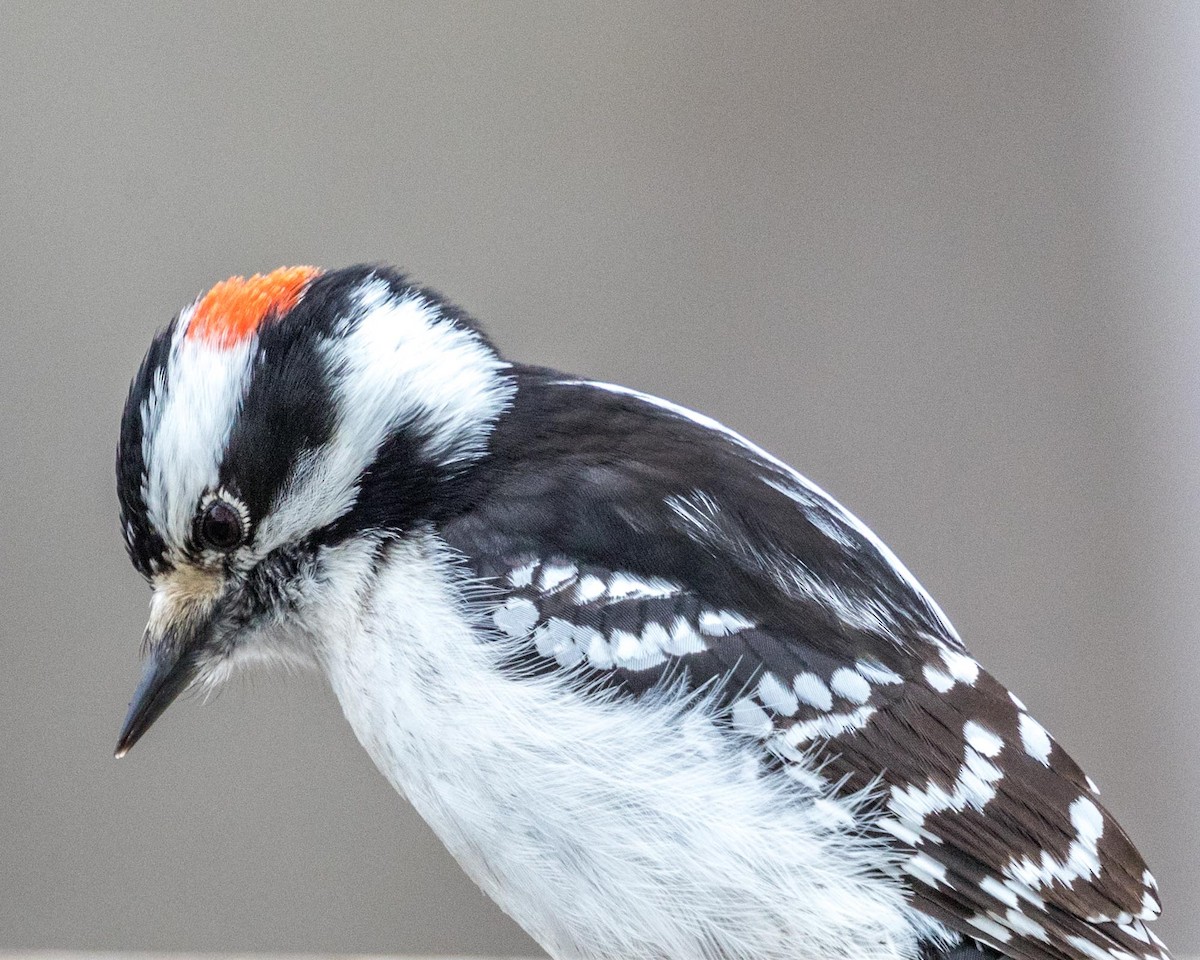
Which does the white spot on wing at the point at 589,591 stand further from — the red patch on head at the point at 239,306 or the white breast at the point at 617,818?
the red patch on head at the point at 239,306

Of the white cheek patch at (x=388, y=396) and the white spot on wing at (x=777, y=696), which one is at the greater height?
the white cheek patch at (x=388, y=396)

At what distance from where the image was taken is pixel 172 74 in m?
2.38

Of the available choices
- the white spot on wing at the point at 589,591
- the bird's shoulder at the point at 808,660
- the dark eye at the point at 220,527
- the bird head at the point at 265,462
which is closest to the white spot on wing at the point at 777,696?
the bird's shoulder at the point at 808,660

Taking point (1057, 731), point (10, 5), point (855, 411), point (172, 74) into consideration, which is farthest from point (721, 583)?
point (10, 5)

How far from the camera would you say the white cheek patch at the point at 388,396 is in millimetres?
1187

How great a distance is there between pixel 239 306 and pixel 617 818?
57 cm

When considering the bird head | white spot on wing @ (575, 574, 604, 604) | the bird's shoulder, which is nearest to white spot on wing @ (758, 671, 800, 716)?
the bird's shoulder

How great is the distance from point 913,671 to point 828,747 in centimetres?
13

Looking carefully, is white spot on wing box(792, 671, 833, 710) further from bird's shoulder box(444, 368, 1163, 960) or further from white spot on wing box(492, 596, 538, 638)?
white spot on wing box(492, 596, 538, 638)

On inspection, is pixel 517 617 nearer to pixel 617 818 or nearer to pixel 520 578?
pixel 520 578

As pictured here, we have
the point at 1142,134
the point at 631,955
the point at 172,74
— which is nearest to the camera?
the point at 631,955

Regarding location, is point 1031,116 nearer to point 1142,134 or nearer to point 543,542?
point 1142,134

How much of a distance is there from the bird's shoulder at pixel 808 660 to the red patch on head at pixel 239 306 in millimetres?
242

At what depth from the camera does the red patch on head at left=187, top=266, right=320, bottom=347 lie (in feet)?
3.99
